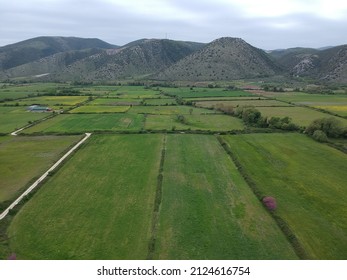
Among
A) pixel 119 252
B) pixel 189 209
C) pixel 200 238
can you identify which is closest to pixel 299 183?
pixel 189 209

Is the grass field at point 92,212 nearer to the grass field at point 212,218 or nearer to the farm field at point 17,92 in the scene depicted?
the grass field at point 212,218

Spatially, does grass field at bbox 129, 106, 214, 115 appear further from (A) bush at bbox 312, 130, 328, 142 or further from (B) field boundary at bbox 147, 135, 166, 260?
(B) field boundary at bbox 147, 135, 166, 260

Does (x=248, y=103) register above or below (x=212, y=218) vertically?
below

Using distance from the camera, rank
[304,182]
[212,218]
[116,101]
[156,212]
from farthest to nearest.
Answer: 1. [116,101]
2. [304,182]
3. [156,212]
4. [212,218]

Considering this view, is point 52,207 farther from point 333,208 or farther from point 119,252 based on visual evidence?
point 333,208

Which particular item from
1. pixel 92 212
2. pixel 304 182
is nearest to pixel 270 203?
pixel 304 182

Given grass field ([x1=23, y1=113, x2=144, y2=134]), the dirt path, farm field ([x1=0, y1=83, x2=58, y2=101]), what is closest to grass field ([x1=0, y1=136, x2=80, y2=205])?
the dirt path

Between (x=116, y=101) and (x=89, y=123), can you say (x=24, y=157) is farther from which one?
(x=116, y=101)
